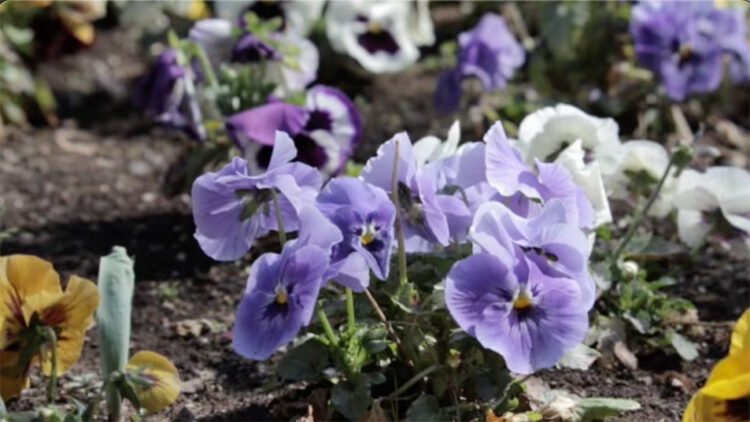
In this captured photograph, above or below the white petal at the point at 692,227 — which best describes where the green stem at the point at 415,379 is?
above

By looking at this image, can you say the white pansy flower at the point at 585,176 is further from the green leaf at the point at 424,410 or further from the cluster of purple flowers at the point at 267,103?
the cluster of purple flowers at the point at 267,103

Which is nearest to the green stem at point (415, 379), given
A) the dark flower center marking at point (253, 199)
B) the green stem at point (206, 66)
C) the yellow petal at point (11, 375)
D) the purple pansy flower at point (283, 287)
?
the purple pansy flower at point (283, 287)

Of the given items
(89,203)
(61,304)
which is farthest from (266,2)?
(61,304)

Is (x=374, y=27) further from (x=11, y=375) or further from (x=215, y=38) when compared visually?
(x=11, y=375)

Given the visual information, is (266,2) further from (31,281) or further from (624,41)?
(31,281)

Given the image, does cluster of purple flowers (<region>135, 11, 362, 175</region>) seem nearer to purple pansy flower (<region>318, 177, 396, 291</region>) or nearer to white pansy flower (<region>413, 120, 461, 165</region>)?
white pansy flower (<region>413, 120, 461, 165</region>)
